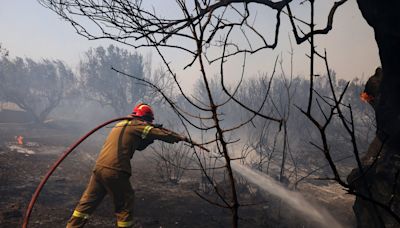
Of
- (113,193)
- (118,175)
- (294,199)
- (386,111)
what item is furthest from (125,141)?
(294,199)

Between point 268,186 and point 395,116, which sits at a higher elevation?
point 395,116

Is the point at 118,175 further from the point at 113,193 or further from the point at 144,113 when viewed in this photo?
the point at 144,113

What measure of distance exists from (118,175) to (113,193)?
274 millimetres

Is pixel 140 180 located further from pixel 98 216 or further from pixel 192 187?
pixel 98 216

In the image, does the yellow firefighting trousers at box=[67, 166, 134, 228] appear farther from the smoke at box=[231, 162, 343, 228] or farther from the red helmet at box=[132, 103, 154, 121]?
the smoke at box=[231, 162, 343, 228]

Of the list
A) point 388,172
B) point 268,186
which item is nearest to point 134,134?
point 388,172

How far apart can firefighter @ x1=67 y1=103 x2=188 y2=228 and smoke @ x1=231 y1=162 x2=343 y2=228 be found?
360 cm

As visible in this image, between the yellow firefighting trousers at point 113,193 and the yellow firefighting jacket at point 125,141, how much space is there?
0.11m

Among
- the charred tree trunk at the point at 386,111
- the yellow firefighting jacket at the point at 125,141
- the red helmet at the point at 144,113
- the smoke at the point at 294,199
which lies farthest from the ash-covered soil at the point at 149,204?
the red helmet at the point at 144,113

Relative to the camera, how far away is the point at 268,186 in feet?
26.7

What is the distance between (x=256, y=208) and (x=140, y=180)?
11.7ft

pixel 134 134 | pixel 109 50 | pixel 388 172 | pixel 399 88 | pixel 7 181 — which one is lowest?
pixel 7 181

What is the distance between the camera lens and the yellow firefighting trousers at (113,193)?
4018 mm

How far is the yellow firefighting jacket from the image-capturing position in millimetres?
4203
